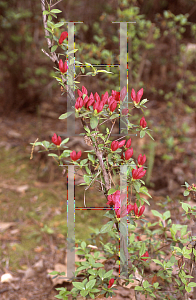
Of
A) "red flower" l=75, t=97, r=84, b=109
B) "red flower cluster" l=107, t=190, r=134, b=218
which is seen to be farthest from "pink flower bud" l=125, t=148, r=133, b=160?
"red flower" l=75, t=97, r=84, b=109

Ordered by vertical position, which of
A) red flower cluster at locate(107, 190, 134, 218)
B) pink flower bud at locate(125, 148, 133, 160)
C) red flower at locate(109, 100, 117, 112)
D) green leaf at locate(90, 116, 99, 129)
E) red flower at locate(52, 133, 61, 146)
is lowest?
red flower cluster at locate(107, 190, 134, 218)

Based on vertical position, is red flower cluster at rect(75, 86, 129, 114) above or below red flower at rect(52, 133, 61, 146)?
above

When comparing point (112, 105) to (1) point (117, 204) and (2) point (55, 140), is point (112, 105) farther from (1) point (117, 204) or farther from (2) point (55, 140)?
(1) point (117, 204)

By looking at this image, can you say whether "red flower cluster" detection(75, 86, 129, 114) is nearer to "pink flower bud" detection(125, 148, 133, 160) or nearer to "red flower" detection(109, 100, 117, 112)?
"red flower" detection(109, 100, 117, 112)

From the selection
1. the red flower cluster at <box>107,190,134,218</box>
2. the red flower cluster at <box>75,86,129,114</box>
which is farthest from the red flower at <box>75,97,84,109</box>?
the red flower cluster at <box>107,190,134,218</box>

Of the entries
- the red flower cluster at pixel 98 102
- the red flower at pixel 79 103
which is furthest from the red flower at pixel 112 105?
the red flower at pixel 79 103

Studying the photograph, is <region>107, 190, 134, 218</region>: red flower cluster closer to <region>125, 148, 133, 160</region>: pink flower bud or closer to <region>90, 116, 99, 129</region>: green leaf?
<region>125, 148, 133, 160</region>: pink flower bud

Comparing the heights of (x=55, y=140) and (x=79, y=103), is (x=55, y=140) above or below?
below

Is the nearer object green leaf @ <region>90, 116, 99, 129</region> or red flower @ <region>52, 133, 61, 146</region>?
green leaf @ <region>90, 116, 99, 129</region>

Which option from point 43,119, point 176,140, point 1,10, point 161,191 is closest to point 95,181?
point 161,191

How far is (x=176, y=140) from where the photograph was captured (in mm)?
3166

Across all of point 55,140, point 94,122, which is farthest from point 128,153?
point 55,140

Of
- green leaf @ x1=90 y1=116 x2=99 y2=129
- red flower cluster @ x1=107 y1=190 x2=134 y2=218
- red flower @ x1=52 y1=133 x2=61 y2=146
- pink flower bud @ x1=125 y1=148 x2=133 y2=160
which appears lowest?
red flower cluster @ x1=107 y1=190 x2=134 y2=218

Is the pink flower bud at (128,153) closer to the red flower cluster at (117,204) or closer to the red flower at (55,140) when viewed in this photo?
the red flower cluster at (117,204)
